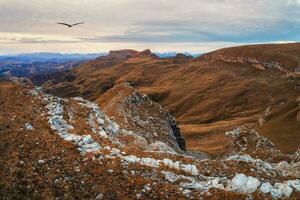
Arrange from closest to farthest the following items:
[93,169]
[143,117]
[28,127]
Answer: [93,169] → [28,127] → [143,117]

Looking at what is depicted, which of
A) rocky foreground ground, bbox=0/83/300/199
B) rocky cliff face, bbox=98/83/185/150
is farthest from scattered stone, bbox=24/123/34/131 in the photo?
rocky cliff face, bbox=98/83/185/150

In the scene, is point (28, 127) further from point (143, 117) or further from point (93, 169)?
point (143, 117)

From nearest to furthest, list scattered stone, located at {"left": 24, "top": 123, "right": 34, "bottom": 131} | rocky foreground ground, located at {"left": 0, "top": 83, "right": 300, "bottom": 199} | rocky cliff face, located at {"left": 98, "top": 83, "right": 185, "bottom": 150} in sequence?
rocky foreground ground, located at {"left": 0, "top": 83, "right": 300, "bottom": 199} < scattered stone, located at {"left": 24, "top": 123, "right": 34, "bottom": 131} < rocky cliff face, located at {"left": 98, "top": 83, "right": 185, "bottom": 150}

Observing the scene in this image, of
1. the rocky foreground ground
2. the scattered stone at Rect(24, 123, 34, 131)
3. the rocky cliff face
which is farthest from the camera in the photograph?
the rocky cliff face

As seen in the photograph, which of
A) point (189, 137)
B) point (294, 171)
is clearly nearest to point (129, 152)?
point (294, 171)

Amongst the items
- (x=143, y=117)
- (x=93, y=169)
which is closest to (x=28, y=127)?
(x=93, y=169)

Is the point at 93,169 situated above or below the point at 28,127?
below

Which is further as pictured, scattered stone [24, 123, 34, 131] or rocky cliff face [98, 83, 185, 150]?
rocky cliff face [98, 83, 185, 150]

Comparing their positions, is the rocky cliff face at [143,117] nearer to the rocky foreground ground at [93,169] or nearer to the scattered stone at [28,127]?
the rocky foreground ground at [93,169]

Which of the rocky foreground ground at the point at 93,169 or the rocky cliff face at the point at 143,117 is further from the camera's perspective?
the rocky cliff face at the point at 143,117

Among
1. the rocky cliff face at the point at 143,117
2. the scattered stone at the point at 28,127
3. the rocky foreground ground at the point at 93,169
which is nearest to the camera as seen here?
the rocky foreground ground at the point at 93,169

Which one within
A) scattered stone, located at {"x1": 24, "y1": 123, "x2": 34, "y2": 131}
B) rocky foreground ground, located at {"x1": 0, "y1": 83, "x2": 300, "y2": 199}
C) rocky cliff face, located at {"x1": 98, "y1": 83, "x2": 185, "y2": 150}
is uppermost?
scattered stone, located at {"x1": 24, "y1": 123, "x2": 34, "y2": 131}

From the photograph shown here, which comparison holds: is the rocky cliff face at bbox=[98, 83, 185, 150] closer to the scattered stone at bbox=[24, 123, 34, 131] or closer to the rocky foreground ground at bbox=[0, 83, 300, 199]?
the rocky foreground ground at bbox=[0, 83, 300, 199]

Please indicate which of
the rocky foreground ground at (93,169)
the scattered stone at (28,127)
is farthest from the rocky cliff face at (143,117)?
the scattered stone at (28,127)
